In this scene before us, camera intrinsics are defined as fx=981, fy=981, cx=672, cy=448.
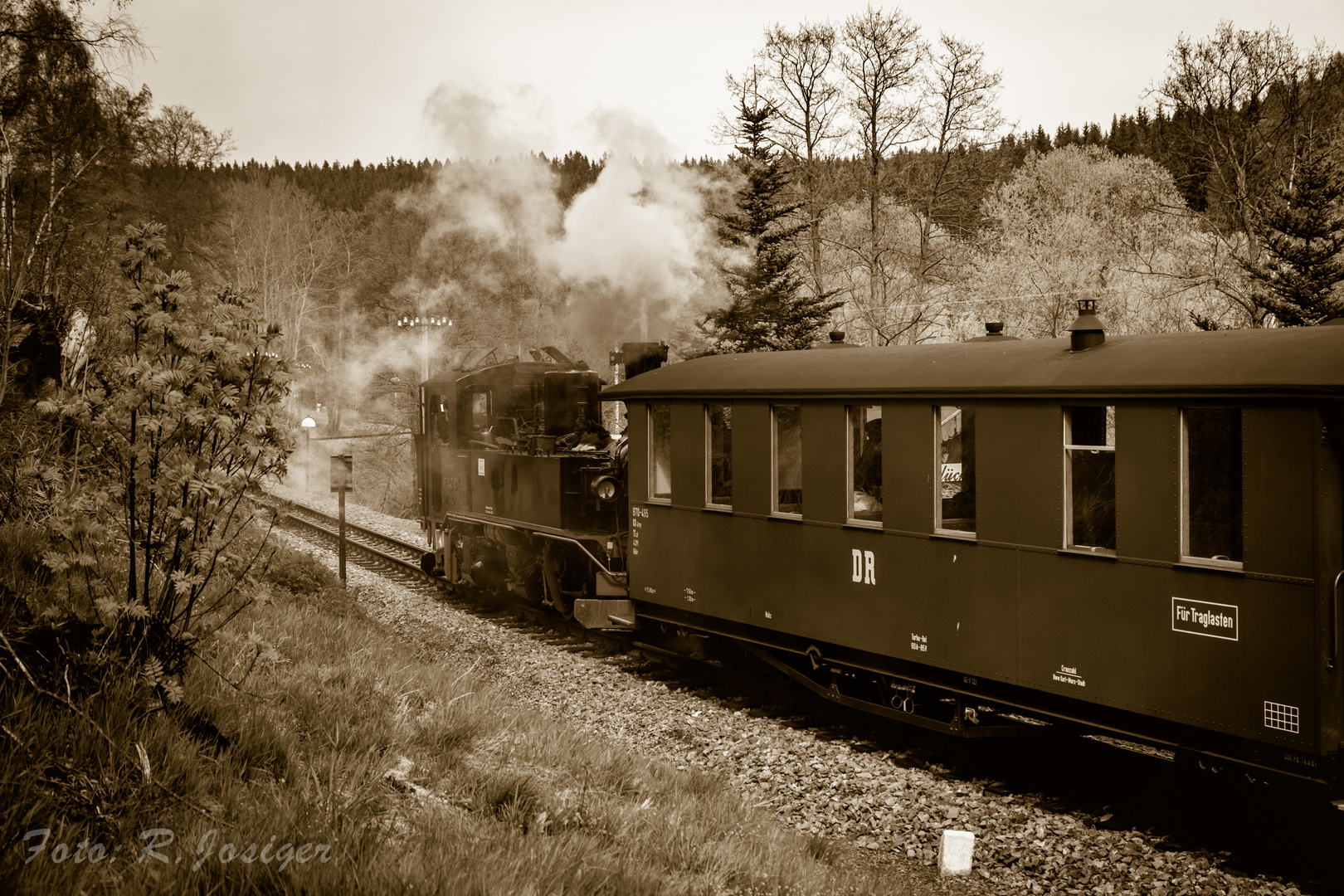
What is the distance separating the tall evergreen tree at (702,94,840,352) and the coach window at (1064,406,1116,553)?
12.3m

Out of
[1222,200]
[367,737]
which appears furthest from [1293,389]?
[1222,200]

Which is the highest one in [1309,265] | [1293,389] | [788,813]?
[1309,265]

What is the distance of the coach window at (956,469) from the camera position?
23.7 feet

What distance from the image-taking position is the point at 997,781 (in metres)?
6.99

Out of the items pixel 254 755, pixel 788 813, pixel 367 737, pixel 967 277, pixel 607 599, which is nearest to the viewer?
pixel 254 755

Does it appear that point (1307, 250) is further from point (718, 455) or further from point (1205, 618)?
point (1205, 618)

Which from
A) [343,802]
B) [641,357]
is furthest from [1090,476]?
[641,357]

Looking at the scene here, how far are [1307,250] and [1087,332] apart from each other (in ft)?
54.5

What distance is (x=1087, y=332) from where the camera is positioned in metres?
6.74

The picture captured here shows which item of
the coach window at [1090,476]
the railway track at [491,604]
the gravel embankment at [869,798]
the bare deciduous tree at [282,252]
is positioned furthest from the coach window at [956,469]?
the bare deciduous tree at [282,252]

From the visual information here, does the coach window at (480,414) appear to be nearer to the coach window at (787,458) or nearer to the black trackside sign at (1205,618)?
the coach window at (787,458)

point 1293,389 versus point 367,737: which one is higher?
point 1293,389

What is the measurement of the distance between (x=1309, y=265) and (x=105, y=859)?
2244 cm

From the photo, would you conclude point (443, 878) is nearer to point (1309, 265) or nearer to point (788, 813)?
point (788, 813)
